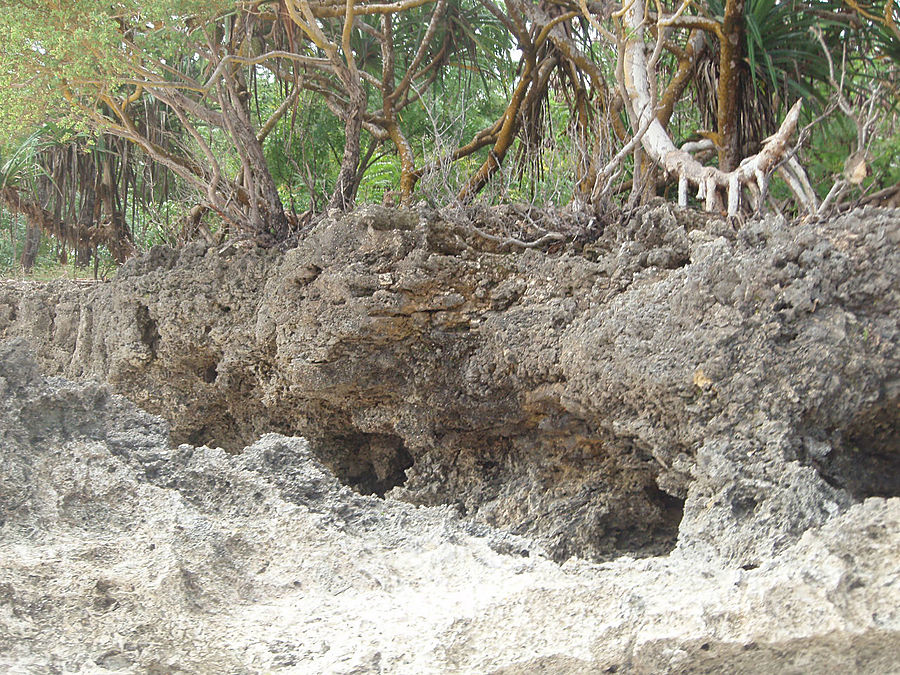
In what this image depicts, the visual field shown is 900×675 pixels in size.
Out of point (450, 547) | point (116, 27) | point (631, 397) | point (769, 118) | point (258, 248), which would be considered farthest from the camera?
point (769, 118)

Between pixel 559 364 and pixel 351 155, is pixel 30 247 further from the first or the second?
pixel 559 364

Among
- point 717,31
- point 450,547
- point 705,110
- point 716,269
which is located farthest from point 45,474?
point 705,110

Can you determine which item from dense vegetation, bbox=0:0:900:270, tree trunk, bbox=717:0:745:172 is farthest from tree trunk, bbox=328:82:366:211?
tree trunk, bbox=717:0:745:172

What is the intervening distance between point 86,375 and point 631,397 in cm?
365

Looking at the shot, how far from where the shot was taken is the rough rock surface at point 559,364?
2492 millimetres

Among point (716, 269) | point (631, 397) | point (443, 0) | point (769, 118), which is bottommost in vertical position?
point (631, 397)

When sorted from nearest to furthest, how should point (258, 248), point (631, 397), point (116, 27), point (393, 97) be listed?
point (631, 397) < point (116, 27) < point (258, 248) < point (393, 97)

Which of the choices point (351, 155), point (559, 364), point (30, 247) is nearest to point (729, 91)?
point (351, 155)

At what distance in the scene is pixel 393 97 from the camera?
5516 mm

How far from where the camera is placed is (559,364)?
10.4 feet

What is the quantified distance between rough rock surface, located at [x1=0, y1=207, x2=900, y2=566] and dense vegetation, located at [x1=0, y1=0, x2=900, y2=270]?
0.57 meters

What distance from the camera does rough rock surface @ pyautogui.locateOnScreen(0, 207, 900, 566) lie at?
2.49m

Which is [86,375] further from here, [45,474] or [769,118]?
[769,118]

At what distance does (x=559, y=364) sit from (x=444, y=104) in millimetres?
3953
